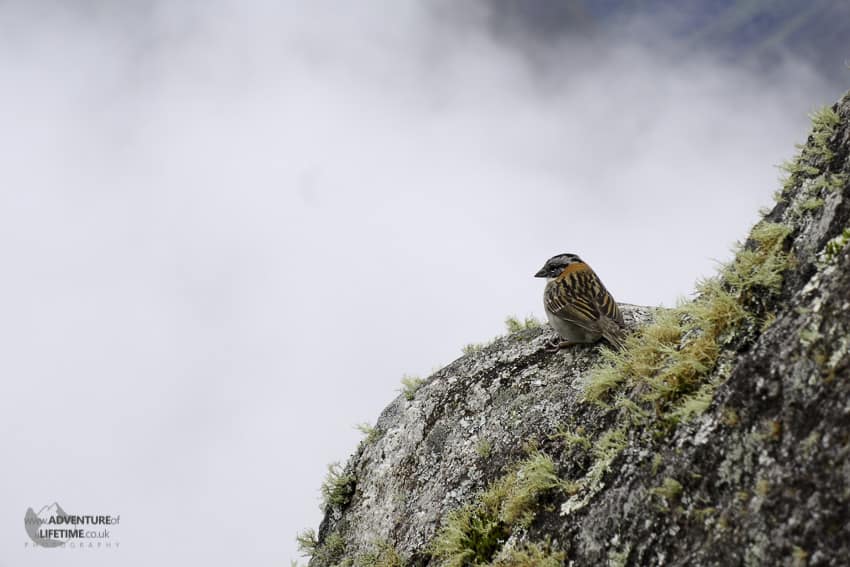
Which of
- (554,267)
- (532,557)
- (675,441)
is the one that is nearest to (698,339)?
(675,441)

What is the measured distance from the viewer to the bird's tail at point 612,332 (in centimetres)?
868

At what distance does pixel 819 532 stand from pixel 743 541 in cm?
51

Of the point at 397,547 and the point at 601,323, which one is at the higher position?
the point at 601,323

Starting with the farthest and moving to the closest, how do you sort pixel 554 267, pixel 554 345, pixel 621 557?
pixel 554 267
pixel 554 345
pixel 621 557

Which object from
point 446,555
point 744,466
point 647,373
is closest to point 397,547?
point 446,555

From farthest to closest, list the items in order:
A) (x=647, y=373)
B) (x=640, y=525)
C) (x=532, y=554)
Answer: (x=647, y=373)
(x=532, y=554)
(x=640, y=525)

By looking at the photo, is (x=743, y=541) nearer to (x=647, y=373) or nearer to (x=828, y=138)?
(x=647, y=373)

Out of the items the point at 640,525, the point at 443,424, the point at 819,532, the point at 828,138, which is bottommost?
the point at 819,532

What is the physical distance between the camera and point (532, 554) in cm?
614

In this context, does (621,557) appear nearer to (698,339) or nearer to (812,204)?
(698,339)

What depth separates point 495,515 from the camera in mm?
6965

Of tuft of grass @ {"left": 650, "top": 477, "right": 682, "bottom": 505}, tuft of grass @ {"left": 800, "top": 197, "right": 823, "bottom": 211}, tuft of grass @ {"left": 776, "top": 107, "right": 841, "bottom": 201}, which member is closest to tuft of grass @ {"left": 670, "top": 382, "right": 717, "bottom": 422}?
tuft of grass @ {"left": 650, "top": 477, "right": 682, "bottom": 505}

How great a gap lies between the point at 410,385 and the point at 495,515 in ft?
12.1

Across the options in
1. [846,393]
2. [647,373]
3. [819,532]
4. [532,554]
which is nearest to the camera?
[819,532]
